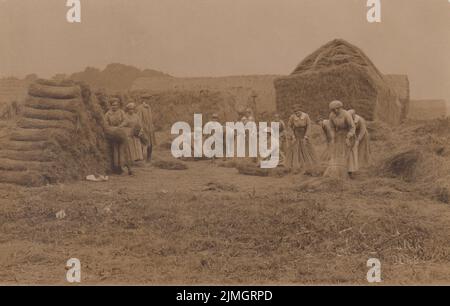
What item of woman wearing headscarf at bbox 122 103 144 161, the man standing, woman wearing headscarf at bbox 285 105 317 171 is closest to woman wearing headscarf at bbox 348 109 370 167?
woman wearing headscarf at bbox 285 105 317 171

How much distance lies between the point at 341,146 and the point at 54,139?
4806 millimetres

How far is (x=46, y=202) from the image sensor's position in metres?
8.66

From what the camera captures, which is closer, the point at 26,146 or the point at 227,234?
the point at 227,234

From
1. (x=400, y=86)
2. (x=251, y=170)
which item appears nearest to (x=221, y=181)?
(x=251, y=170)

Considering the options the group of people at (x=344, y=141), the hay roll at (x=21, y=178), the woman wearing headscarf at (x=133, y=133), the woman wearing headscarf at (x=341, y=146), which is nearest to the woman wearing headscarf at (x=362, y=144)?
the group of people at (x=344, y=141)

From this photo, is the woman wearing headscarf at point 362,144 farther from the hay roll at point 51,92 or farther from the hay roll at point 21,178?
the hay roll at point 21,178

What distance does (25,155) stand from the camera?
975cm

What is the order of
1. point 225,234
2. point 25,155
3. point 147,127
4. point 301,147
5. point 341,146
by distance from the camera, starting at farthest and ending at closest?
point 147,127
point 301,147
point 341,146
point 25,155
point 225,234

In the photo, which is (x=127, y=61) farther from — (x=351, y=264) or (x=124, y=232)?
(x=351, y=264)

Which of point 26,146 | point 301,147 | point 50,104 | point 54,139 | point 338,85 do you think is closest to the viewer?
point 26,146

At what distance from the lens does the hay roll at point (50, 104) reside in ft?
34.7

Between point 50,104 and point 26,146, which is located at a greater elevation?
point 50,104

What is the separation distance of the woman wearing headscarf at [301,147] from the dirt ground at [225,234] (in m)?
1.73

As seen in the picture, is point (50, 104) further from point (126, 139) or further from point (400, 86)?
point (400, 86)
